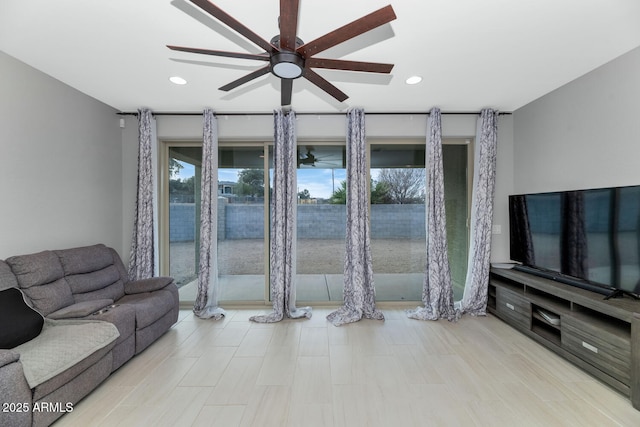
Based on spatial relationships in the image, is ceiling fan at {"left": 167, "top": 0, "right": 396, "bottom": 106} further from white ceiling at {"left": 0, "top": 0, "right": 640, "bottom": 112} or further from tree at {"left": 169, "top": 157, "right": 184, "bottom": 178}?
tree at {"left": 169, "top": 157, "right": 184, "bottom": 178}

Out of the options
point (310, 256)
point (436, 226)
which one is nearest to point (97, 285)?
point (310, 256)

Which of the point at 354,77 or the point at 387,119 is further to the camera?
the point at 387,119

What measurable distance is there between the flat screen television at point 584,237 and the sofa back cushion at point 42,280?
15.4 ft

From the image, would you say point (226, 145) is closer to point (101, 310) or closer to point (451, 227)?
point (101, 310)

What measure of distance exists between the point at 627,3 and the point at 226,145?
3.96 metres

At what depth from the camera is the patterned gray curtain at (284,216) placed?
3.49 meters

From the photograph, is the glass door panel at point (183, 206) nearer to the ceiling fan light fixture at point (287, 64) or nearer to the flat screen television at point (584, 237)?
the ceiling fan light fixture at point (287, 64)

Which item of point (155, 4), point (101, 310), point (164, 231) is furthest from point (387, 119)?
point (101, 310)

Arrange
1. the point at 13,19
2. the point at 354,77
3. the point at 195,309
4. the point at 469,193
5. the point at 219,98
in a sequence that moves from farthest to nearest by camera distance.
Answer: the point at 469,193, the point at 195,309, the point at 219,98, the point at 354,77, the point at 13,19

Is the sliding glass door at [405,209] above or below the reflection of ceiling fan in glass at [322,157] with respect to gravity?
below

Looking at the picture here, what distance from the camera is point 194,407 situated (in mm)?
1913

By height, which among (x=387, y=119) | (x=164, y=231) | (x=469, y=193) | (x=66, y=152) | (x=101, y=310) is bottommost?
(x=101, y=310)

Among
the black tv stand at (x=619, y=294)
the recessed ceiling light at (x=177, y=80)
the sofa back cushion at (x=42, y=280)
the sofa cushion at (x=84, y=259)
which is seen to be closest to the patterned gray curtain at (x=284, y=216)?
the recessed ceiling light at (x=177, y=80)

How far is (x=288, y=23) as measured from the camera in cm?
141
